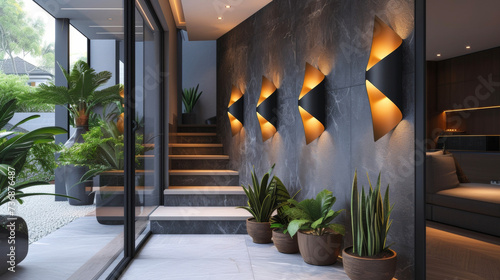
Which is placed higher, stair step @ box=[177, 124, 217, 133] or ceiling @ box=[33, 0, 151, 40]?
ceiling @ box=[33, 0, 151, 40]

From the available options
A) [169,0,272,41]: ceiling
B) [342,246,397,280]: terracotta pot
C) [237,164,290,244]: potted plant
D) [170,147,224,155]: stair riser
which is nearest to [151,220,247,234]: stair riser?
[237,164,290,244]: potted plant

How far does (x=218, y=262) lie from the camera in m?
2.97

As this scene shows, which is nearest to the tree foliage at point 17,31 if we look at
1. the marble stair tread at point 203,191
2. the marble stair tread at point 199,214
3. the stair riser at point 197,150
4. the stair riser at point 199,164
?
the marble stair tread at point 199,214

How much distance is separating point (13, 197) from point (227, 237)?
271cm

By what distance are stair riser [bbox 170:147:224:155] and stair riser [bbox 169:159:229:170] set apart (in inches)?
13.7

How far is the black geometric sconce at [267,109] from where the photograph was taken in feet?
13.3

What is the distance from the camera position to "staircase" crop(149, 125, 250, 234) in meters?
3.83

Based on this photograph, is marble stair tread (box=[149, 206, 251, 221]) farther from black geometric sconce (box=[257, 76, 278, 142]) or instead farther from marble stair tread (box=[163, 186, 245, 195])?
black geometric sconce (box=[257, 76, 278, 142])

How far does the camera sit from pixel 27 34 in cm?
128

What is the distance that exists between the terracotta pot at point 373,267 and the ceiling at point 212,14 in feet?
10.0

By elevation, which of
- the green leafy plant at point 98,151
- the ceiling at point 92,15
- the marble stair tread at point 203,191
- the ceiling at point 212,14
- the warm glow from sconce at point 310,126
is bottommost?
the marble stair tread at point 203,191

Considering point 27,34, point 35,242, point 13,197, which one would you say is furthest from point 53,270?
point 27,34

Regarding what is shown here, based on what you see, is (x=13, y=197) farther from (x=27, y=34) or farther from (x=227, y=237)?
(x=227, y=237)

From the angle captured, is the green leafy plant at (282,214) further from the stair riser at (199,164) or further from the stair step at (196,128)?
the stair step at (196,128)
